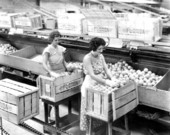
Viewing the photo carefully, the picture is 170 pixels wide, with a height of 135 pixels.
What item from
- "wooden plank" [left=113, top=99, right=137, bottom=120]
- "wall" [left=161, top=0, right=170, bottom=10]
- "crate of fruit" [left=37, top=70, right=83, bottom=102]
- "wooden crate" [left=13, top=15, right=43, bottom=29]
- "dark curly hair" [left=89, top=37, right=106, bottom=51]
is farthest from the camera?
"wall" [left=161, top=0, right=170, bottom=10]

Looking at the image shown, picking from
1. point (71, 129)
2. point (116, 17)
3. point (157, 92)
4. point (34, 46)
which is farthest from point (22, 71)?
point (157, 92)

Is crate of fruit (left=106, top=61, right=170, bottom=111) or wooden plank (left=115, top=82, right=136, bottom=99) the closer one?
wooden plank (left=115, top=82, right=136, bottom=99)

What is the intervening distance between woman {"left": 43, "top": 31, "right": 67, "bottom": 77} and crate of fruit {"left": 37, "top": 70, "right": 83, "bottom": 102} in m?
0.20

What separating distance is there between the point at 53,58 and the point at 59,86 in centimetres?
64

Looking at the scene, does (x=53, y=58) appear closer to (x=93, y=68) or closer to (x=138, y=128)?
(x=93, y=68)

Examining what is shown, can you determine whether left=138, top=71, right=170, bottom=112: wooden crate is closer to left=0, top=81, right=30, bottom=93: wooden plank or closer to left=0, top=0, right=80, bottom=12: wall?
left=0, top=81, right=30, bottom=93: wooden plank

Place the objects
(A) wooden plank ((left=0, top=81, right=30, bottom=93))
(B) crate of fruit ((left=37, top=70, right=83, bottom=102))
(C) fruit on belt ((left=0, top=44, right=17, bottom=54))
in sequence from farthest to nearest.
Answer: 1. (C) fruit on belt ((left=0, top=44, right=17, bottom=54))
2. (B) crate of fruit ((left=37, top=70, right=83, bottom=102))
3. (A) wooden plank ((left=0, top=81, right=30, bottom=93))

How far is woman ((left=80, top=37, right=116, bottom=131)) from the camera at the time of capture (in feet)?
12.8

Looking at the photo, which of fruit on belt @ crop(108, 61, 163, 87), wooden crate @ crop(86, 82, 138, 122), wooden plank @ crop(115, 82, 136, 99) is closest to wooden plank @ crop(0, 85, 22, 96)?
wooden crate @ crop(86, 82, 138, 122)

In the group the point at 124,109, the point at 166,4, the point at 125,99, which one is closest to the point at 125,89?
the point at 125,99

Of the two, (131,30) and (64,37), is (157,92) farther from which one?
(64,37)

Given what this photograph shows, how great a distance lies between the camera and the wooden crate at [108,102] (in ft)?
11.7

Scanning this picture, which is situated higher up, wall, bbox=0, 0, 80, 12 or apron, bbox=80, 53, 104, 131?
wall, bbox=0, 0, 80, 12

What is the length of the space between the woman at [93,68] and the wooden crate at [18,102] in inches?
31.7
